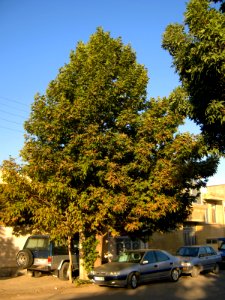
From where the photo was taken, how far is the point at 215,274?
68.4 ft

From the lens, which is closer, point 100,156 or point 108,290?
point 108,290

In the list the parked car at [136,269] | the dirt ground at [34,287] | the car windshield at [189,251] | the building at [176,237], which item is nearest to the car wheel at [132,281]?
the parked car at [136,269]

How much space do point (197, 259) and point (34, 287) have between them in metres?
8.05

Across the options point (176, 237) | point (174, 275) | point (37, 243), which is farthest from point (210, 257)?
point (176, 237)

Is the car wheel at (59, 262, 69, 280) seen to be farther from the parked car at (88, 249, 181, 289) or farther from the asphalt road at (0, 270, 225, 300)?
the parked car at (88, 249, 181, 289)

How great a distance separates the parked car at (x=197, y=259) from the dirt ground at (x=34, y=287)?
5208 mm

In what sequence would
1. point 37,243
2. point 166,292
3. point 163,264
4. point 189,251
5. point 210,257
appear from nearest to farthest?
1. point 166,292
2. point 163,264
3. point 37,243
4. point 189,251
5. point 210,257

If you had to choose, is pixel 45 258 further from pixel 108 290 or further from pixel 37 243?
pixel 108 290

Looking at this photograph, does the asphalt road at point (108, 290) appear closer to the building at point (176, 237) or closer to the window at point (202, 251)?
the window at point (202, 251)

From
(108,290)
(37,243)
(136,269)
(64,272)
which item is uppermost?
(37,243)

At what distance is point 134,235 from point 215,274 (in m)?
4.88

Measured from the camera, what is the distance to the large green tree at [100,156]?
51.5 ft

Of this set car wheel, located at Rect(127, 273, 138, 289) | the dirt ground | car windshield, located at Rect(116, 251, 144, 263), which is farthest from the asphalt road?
car windshield, located at Rect(116, 251, 144, 263)

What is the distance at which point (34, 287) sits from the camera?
53.1 feet
